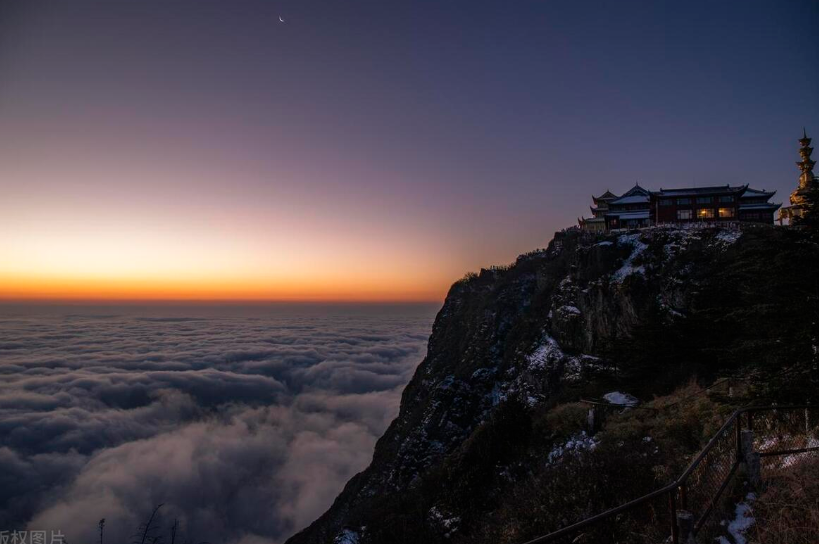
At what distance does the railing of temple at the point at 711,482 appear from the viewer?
216 inches

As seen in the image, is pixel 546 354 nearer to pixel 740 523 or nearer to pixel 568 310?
pixel 568 310

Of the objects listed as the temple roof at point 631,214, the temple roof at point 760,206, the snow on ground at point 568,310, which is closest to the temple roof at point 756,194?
the temple roof at point 760,206

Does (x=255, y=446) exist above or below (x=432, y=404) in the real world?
below

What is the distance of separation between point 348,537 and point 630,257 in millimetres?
38819

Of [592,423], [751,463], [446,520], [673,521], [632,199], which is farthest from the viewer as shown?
[632,199]

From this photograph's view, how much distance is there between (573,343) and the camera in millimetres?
Answer: 38344

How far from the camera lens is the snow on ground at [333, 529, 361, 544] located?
86.8 feet

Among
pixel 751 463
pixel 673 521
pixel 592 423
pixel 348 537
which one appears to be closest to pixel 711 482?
pixel 751 463

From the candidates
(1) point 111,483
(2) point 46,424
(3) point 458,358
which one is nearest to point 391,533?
(3) point 458,358

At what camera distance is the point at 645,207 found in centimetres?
5616

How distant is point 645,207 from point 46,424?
559 feet

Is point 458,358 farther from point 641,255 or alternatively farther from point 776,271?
point 776,271

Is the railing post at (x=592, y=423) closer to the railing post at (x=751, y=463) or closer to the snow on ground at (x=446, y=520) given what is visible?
the snow on ground at (x=446, y=520)

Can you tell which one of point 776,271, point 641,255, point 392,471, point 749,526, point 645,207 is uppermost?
point 645,207
